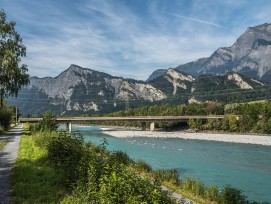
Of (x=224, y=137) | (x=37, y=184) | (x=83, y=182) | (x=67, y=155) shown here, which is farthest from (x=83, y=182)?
(x=224, y=137)

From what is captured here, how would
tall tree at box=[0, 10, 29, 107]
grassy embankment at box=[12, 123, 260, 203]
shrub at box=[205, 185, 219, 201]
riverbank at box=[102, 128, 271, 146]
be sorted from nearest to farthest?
1. grassy embankment at box=[12, 123, 260, 203]
2. shrub at box=[205, 185, 219, 201]
3. tall tree at box=[0, 10, 29, 107]
4. riverbank at box=[102, 128, 271, 146]

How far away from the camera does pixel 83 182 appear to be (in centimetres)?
1748

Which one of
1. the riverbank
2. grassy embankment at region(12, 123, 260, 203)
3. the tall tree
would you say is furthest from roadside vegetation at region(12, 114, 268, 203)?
the riverbank

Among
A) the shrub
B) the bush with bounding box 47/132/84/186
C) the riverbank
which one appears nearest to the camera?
the bush with bounding box 47/132/84/186

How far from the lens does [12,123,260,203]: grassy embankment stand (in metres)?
14.3

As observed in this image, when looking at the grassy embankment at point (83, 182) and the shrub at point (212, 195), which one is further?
the shrub at point (212, 195)

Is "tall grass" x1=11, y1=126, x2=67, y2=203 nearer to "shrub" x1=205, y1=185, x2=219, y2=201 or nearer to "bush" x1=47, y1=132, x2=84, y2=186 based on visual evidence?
"bush" x1=47, y1=132, x2=84, y2=186

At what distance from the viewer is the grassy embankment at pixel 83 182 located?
A: 1428 centimetres

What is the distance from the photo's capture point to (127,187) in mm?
14281

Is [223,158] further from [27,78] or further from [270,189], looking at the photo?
[27,78]

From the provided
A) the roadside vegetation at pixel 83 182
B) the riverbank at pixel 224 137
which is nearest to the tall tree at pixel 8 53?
the roadside vegetation at pixel 83 182

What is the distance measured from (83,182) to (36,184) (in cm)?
427

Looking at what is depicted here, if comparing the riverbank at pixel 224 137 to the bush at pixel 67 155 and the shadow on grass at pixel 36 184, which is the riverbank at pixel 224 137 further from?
the shadow on grass at pixel 36 184

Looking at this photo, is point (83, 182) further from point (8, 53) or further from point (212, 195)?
point (8, 53)
